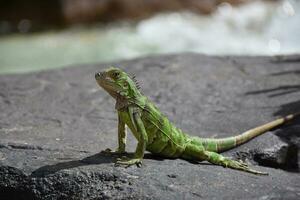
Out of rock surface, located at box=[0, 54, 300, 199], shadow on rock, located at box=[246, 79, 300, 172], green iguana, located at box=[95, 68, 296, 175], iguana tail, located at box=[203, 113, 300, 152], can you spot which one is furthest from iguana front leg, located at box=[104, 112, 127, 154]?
shadow on rock, located at box=[246, 79, 300, 172]

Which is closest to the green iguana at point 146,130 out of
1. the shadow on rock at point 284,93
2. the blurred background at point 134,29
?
the shadow on rock at point 284,93

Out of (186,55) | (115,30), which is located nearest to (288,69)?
(186,55)

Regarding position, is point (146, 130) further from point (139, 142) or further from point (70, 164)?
point (70, 164)

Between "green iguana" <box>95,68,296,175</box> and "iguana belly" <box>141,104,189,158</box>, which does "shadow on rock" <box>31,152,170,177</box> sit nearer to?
"green iguana" <box>95,68,296,175</box>

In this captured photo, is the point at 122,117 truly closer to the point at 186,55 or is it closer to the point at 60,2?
the point at 186,55

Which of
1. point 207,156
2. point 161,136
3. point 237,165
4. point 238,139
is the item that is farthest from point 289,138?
point 161,136

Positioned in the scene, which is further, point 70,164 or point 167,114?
point 167,114
